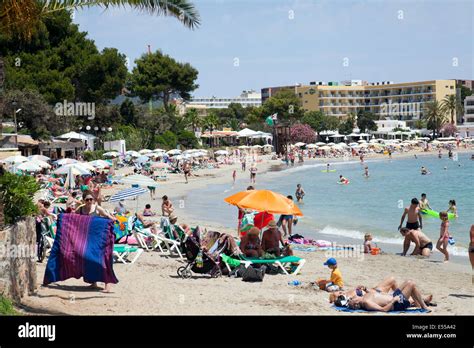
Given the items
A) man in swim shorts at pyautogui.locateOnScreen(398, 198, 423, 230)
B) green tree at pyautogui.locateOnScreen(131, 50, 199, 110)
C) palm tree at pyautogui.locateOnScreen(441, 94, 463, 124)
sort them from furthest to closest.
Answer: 1. palm tree at pyautogui.locateOnScreen(441, 94, 463, 124)
2. green tree at pyautogui.locateOnScreen(131, 50, 199, 110)
3. man in swim shorts at pyautogui.locateOnScreen(398, 198, 423, 230)

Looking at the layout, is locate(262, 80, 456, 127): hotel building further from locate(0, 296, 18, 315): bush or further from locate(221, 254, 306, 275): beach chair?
locate(0, 296, 18, 315): bush

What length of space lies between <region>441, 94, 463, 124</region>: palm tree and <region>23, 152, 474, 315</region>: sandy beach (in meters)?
94.3

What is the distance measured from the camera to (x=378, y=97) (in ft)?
382

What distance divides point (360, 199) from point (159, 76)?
3741 centimetres

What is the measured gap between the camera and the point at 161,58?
6375 centimetres

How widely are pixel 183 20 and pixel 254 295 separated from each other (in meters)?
3.92

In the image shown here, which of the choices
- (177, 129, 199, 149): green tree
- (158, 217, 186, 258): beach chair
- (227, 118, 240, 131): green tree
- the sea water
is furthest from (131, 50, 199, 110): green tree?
(158, 217, 186, 258): beach chair

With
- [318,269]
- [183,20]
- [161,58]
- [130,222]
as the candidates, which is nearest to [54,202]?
[130,222]

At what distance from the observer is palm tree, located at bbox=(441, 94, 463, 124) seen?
337 feet

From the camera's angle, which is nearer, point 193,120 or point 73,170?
point 73,170

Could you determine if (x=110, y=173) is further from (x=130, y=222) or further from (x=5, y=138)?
(x=130, y=222)

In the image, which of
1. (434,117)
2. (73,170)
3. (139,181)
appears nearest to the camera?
(139,181)

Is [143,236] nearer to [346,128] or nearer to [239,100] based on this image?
[346,128]

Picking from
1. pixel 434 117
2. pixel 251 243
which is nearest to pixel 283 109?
pixel 434 117
